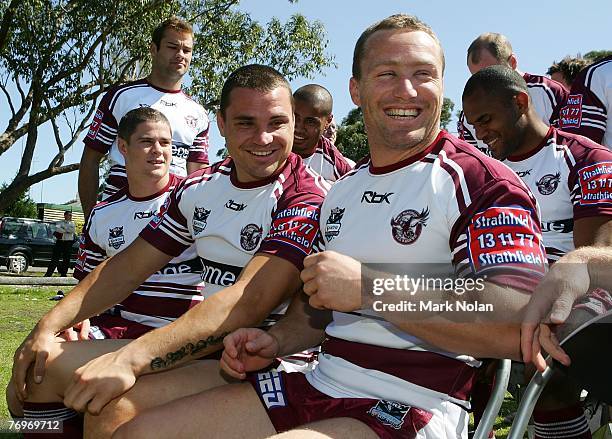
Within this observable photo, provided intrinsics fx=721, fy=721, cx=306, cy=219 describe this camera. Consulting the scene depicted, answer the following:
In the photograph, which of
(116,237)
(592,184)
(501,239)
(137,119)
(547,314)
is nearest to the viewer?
(547,314)

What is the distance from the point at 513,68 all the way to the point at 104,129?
322cm

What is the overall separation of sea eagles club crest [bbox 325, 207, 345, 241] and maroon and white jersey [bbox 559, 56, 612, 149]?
97.4 inches

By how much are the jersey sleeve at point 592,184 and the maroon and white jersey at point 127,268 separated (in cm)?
195

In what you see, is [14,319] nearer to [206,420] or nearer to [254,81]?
[254,81]

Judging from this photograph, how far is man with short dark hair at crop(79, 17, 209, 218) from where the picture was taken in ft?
18.2

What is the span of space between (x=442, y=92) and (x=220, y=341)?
1213mm

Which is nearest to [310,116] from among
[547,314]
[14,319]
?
[547,314]

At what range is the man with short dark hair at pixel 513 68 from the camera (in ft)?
16.9

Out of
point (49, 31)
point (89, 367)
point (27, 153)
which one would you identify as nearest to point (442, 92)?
point (89, 367)

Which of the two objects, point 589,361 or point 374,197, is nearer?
point 589,361

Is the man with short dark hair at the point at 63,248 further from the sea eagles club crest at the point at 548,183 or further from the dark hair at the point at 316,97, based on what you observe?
the sea eagles club crest at the point at 548,183

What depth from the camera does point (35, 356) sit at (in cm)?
302

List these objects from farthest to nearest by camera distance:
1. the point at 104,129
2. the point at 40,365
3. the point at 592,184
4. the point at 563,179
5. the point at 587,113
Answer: the point at 104,129 → the point at 587,113 → the point at 563,179 → the point at 592,184 → the point at 40,365

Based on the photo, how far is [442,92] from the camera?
8.53ft
